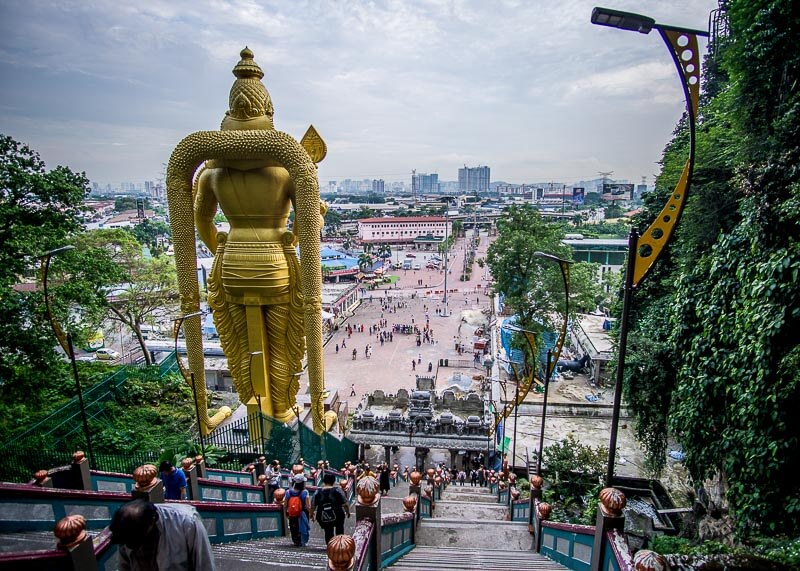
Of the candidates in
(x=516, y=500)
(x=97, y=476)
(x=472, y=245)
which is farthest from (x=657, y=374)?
(x=472, y=245)

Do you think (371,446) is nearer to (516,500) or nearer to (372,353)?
(516,500)

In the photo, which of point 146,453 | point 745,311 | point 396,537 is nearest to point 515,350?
point 745,311

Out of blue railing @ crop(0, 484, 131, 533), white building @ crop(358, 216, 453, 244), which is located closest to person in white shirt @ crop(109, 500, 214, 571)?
blue railing @ crop(0, 484, 131, 533)

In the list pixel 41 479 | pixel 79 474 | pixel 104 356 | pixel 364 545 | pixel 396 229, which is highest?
pixel 364 545

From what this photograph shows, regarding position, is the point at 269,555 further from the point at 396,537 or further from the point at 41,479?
the point at 41,479

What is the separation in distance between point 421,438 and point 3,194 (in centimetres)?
1206

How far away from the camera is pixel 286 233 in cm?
927

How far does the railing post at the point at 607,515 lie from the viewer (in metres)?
3.59

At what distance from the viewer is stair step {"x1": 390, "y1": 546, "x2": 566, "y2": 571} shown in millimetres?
4441

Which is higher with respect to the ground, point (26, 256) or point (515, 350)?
point (26, 256)

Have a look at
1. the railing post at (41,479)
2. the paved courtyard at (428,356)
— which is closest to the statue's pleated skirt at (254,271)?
the railing post at (41,479)

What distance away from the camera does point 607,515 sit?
12.0ft

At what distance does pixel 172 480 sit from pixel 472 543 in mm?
3718

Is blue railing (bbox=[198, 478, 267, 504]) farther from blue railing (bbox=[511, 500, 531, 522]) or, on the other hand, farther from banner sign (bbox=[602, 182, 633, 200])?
banner sign (bbox=[602, 182, 633, 200])
